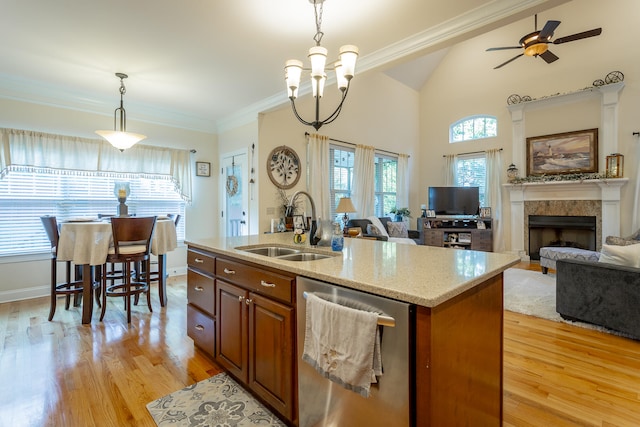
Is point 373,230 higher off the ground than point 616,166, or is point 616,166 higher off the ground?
point 616,166

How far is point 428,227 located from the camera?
6.70m

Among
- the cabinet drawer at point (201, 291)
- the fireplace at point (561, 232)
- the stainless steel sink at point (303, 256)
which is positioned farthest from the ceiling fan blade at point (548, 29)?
the cabinet drawer at point (201, 291)

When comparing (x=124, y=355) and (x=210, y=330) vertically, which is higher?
(x=210, y=330)

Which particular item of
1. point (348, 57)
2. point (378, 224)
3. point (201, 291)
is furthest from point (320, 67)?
point (378, 224)

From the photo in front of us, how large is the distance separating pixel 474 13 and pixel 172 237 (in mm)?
3677

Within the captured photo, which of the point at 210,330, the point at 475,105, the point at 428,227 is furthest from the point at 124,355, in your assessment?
the point at 475,105

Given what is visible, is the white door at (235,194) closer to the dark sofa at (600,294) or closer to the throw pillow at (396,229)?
the throw pillow at (396,229)

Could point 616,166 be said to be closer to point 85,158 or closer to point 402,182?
point 402,182

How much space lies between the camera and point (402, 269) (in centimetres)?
144

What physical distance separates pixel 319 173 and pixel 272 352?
391 centimetres

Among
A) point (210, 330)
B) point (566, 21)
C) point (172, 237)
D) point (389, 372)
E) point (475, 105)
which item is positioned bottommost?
point (210, 330)

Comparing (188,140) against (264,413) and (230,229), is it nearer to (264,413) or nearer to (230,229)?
(230,229)

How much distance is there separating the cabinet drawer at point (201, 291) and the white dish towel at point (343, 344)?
1098mm

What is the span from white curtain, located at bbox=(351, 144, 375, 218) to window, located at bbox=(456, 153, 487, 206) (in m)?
2.41
